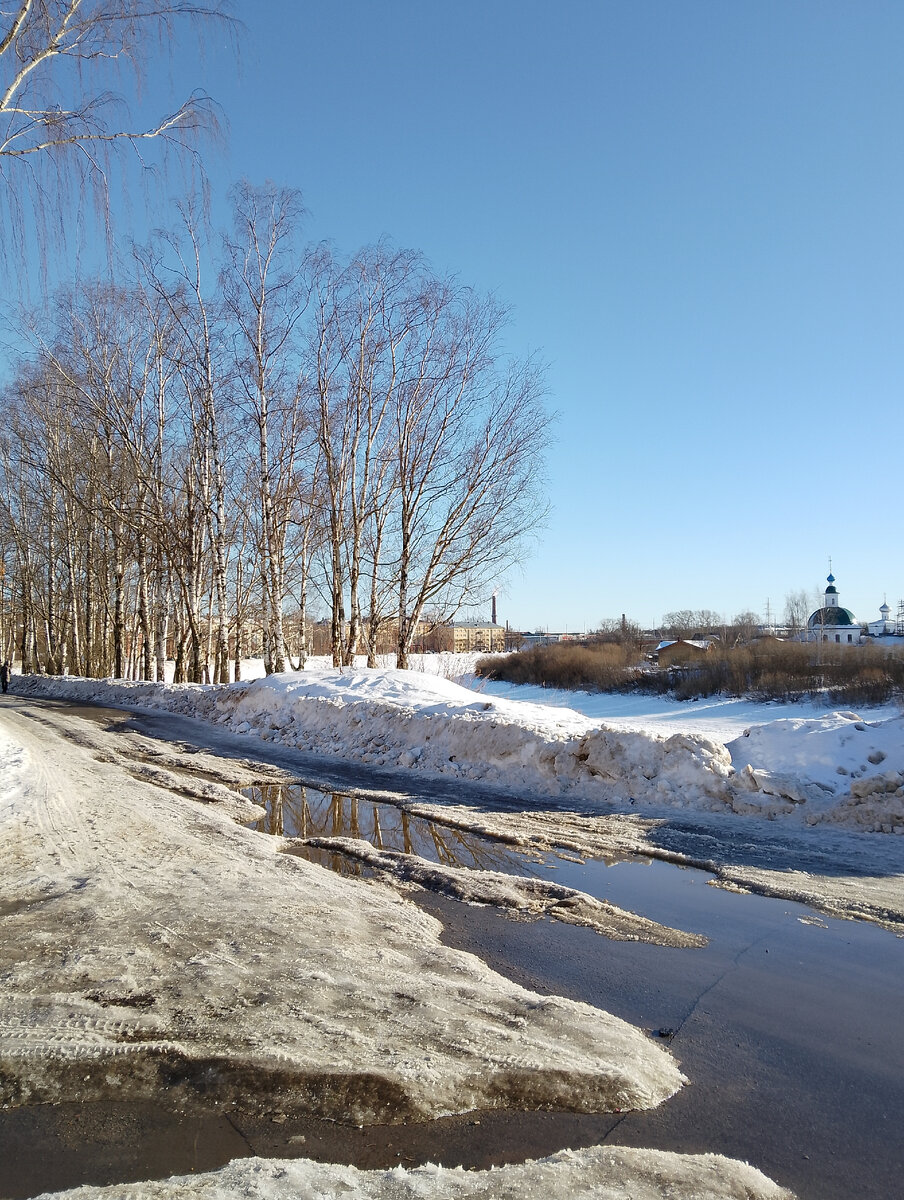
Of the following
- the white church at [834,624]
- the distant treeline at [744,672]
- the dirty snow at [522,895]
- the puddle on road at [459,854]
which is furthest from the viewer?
the white church at [834,624]

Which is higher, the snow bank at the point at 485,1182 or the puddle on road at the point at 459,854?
the snow bank at the point at 485,1182

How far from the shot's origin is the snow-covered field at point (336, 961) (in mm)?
2896

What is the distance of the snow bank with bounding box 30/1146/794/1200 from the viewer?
7.68 ft

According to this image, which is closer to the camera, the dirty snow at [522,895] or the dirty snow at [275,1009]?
the dirty snow at [275,1009]

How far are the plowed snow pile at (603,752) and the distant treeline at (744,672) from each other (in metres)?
22.8

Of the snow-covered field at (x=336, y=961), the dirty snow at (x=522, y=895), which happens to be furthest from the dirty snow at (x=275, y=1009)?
the dirty snow at (x=522, y=895)

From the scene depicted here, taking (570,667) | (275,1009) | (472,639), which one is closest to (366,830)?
(275,1009)

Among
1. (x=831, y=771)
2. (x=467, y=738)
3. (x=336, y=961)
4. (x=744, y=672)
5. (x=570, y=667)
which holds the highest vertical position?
(x=467, y=738)

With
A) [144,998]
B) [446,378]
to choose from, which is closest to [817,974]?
[144,998]

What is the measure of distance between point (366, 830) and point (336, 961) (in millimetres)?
3325

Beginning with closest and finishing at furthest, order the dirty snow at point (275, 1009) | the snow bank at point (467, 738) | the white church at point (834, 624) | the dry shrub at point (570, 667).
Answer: the dirty snow at point (275, 1009) < the snow bank at point (467, 738) < the dry shrub at point (570, 667) < the white church at point (834, 624)

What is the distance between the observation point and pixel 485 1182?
7.98 feet

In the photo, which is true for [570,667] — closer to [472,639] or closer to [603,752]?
[472,639]

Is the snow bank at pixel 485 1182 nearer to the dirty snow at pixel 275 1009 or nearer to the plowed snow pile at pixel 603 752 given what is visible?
the dirty snow at pixel 275 1009
